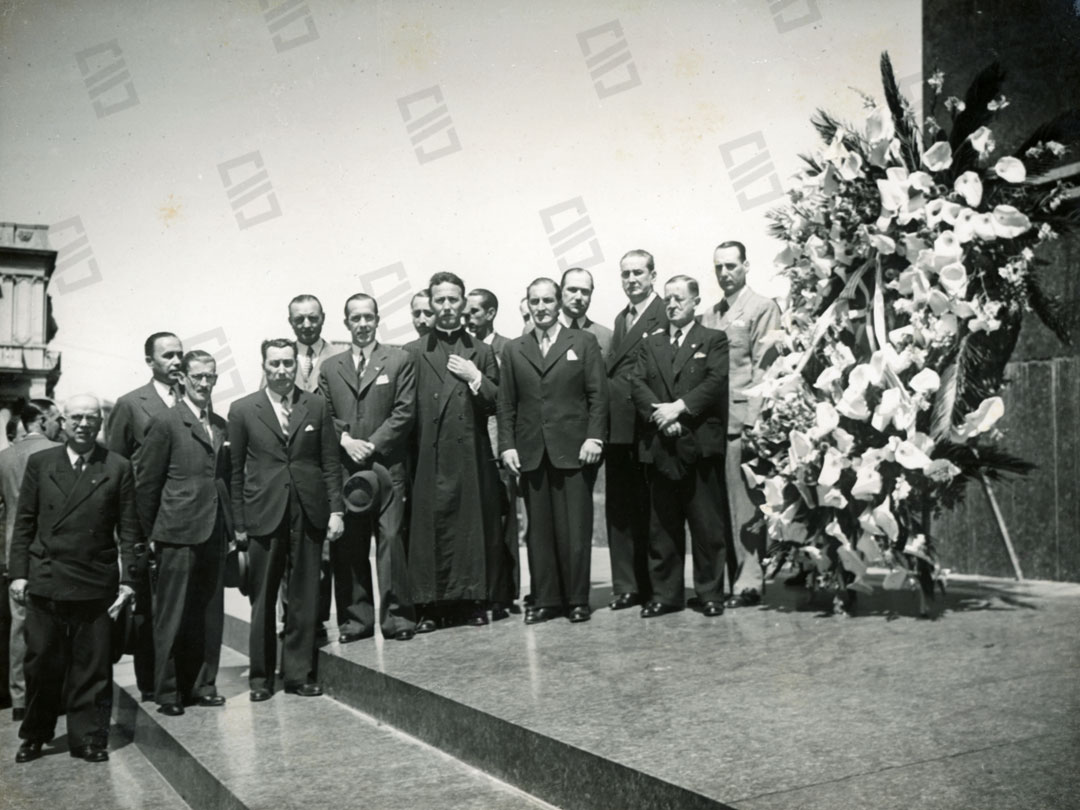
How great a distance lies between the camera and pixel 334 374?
6316 mm

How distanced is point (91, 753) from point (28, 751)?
322 millimetres

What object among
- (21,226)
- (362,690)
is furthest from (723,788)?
(21,226)

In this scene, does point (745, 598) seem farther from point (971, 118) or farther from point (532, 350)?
point (971, 118)

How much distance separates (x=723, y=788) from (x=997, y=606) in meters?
3.02

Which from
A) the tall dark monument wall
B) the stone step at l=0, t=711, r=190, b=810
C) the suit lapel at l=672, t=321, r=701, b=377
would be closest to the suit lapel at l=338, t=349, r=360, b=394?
the suit lapel at l=672, t=321, r=701, b=377

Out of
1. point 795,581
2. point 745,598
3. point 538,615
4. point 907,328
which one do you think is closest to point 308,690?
point 538,615

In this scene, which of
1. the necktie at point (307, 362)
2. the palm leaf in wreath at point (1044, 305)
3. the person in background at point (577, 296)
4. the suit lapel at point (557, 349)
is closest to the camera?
the palm leaf in wreath at point (1044, 305)

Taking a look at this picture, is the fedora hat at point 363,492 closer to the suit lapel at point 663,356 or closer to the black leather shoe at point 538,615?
the black leather shoe at point 538,615

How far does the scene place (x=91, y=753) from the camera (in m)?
5.14

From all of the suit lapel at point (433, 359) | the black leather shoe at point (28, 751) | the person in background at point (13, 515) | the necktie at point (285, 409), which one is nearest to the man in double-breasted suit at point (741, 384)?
the suit lapel at point (433, 359)

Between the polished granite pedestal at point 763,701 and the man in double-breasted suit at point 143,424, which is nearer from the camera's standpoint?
the polished granite pedestal at point 763,701

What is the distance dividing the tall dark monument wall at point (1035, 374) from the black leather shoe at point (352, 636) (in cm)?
355

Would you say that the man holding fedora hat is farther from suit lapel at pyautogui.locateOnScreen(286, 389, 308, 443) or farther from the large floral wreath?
the large floral wreath

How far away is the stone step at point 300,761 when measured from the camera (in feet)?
12.4
